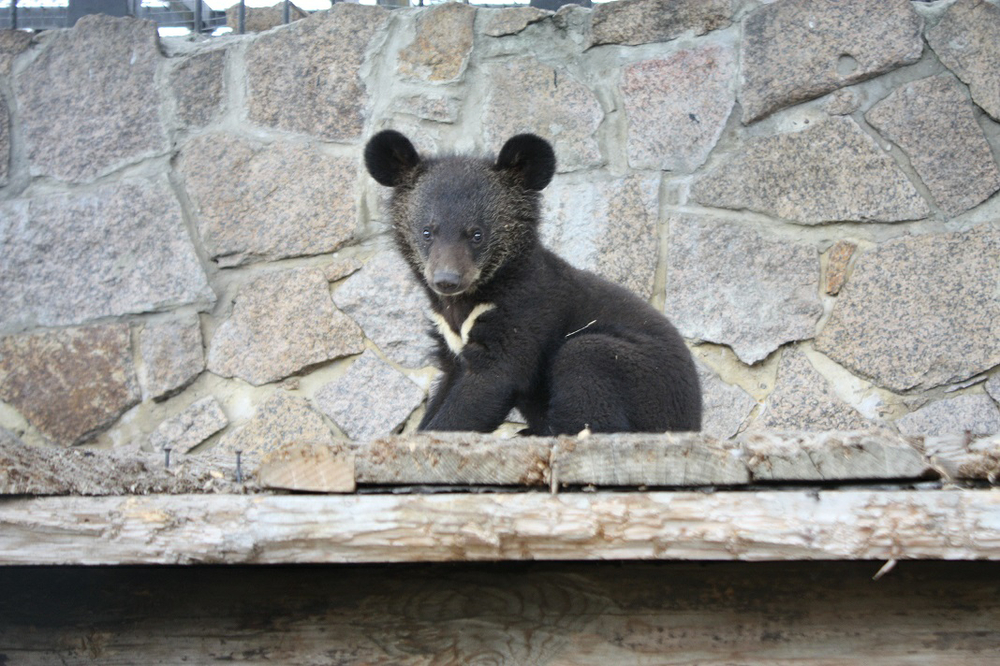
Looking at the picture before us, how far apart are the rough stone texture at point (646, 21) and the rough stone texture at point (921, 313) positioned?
5.07 ft

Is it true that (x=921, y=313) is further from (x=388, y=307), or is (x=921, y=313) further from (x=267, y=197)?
(x=267, y=197)

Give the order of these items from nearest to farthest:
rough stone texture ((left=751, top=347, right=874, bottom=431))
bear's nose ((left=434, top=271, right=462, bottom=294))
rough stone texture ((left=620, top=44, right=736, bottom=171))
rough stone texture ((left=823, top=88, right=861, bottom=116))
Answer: bear's nose ((left=434, top=271, right=462, bottom=294)) → rough stone texture ((left=751, top=347, right=874, bottom=431)) → rough stone texture ((left=823, top=88, right=861, bottom=116)) → rough stone texture ((left=620, top=44, right=736, bottom=171))

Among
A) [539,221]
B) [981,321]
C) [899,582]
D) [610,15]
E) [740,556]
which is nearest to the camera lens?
[740,556]

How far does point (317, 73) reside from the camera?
5.99 meters

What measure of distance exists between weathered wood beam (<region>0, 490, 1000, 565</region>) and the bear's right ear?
269cm

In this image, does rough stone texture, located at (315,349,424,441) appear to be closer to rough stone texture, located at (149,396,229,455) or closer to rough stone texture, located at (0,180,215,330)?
rough stone texture, located at (149,396,229,455)

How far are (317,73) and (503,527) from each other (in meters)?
4.32

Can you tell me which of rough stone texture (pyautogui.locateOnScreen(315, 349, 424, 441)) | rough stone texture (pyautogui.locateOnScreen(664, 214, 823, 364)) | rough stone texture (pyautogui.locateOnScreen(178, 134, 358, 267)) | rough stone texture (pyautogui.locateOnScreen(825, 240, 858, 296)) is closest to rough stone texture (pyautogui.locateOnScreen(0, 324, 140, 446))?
rough stone texture (pyautogui.locateOnScreen(178, 134, 358, 267))

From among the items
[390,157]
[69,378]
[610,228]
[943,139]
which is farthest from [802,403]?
[69,378]

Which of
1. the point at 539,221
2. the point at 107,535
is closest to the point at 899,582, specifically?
the point at 107,535

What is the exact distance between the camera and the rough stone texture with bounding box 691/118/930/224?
17.9 feet

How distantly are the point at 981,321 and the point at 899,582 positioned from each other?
3200 mm

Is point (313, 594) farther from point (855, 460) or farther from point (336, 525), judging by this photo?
point (855, 460)

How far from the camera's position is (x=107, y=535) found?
7.61ft
